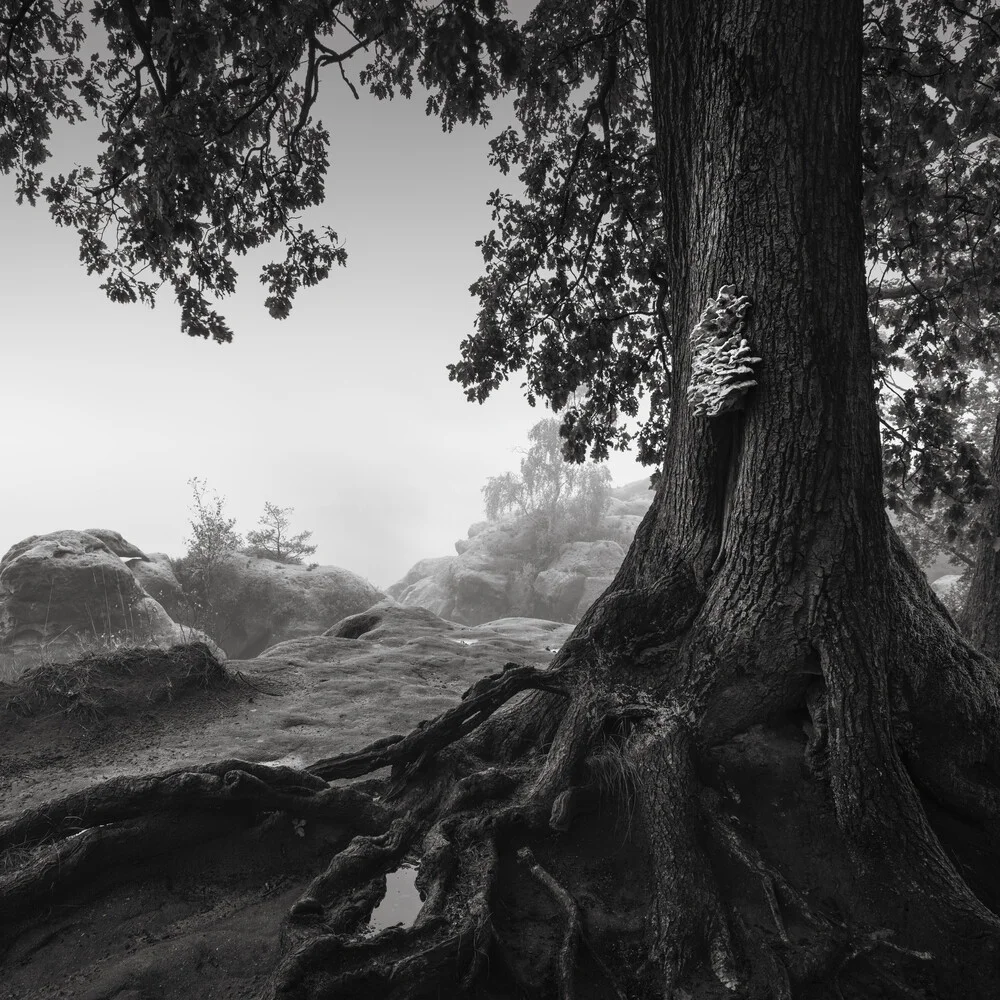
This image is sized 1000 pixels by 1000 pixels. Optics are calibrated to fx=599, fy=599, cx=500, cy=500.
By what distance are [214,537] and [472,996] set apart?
25.0m

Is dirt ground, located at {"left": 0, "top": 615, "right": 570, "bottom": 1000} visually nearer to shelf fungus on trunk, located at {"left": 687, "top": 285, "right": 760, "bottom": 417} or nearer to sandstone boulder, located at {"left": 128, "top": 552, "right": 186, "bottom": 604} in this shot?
shelf fungus on trunk, located at {"left": 687, "top": 285, "right": 760, "bottom": 417}

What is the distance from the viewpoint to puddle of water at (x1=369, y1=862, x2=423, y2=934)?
2932 millimetres

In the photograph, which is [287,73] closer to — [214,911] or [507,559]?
[214,911]

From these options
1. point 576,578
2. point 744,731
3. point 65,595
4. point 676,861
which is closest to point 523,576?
point 576,578

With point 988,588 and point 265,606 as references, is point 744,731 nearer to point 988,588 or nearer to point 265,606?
→ point 988,588

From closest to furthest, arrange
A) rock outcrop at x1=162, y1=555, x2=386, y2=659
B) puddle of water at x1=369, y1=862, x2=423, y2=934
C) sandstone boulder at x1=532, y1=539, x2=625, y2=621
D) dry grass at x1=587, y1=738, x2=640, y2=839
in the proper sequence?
1. puddle of water at x1=369, y1=862, x2=423, y2=934
2. dry grass at x1=587, y1=738, x2=640, y2=839
3. rock outcrop at x1=162, y1=555, x2=386, y2=659
4. sandstone boulder at x1=532, y1=539, x2=625, y2=621

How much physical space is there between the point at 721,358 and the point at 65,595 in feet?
68.2

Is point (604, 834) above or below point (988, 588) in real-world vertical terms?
below

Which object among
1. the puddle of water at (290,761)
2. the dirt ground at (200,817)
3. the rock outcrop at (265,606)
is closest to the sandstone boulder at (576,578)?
the rock outcrop at (265,606)

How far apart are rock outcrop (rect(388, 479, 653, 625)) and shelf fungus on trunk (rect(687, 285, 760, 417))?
35118 mm

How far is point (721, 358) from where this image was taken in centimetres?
342

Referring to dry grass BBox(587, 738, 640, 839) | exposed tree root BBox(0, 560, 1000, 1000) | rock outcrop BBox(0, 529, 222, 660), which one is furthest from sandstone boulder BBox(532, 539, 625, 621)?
dry grass BBox(587, 738, 640, 839)

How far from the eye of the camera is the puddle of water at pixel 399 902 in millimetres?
2932

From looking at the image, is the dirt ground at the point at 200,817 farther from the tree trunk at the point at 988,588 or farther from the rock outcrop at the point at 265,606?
the rock outcrop at the point at 265,606
